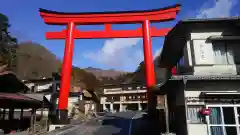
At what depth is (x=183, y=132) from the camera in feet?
36.1

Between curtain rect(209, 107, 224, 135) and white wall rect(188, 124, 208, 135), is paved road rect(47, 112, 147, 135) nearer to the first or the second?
white wall rect(188, 124, 208, 135)

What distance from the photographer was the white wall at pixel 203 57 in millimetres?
11305

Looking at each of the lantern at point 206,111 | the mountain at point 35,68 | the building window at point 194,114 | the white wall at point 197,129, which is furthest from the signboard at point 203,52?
the mountain at point 35,68

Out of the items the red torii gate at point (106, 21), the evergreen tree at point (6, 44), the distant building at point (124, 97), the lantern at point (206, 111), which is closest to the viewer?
the lantern at point (206, 111)

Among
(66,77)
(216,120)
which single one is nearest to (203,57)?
(216,120)

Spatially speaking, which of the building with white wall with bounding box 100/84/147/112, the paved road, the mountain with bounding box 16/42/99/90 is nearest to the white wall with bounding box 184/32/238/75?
the paved road

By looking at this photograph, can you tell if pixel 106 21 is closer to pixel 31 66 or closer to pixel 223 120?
pixel 223 120

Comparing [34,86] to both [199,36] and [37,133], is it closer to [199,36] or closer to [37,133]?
[37,133]

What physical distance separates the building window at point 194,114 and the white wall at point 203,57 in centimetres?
200

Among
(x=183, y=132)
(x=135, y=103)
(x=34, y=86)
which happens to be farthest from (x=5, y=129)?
(x=135, y=103)

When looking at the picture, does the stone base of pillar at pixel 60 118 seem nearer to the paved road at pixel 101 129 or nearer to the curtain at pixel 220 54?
the paved road at pixel 101 129

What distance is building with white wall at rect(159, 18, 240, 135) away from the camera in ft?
32.9

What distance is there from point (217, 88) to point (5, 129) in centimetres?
1706

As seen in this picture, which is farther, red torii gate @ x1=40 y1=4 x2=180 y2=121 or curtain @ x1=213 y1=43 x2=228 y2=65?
red torii gate @ x1=40 y1=4 x2=180 y2=121
